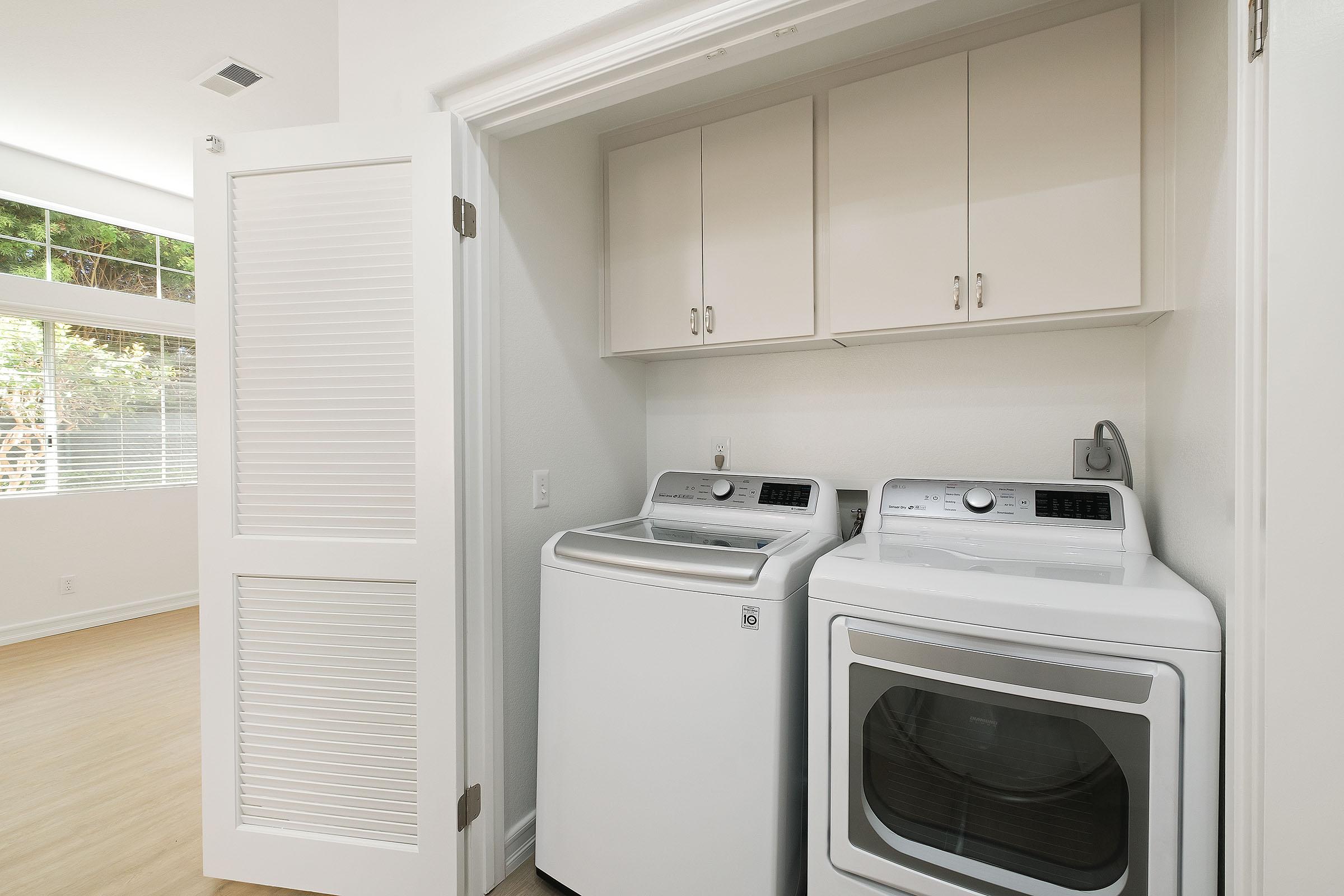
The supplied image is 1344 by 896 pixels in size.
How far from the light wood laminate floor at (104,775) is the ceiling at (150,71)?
9.45 feet

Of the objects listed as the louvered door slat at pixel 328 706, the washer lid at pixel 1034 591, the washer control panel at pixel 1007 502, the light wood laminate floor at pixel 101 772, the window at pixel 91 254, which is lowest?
the light wood laminate floor at pixel 101 772

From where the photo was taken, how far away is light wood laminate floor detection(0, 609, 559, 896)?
5.54 feet

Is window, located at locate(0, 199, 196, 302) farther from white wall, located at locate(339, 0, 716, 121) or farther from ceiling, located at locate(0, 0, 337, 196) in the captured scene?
white wall, located at locate(339, 0, 716, 121)

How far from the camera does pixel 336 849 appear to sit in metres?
1.57

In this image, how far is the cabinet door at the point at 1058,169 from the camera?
1417 mm

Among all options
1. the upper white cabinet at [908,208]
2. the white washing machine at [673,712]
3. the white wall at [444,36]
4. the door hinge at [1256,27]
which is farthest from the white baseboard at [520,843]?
the door hinge at [1256,27]

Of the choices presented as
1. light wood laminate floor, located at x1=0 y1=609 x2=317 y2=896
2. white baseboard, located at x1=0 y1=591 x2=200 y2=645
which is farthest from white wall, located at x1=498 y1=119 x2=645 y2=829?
white baseboard, located at x1=0 y1=591 x2=200 y2=645

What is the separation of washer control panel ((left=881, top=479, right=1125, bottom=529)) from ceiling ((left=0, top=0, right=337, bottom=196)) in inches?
109

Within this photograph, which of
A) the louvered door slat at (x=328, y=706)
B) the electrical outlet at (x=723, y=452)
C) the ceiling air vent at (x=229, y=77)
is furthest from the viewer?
the ceiling air vent at (x=229, y=77)

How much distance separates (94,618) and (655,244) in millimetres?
4542

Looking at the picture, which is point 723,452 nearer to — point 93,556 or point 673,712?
point 673,712

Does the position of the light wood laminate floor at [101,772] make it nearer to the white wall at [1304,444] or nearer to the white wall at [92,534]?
the white wall at [92,534]

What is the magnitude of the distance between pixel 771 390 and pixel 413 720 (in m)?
1.49

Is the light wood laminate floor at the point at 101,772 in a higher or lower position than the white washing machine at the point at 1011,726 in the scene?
lower
